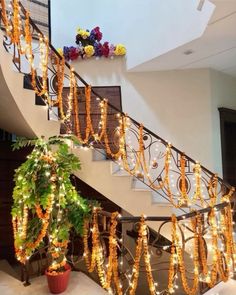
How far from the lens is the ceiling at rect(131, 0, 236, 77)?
3344 millimetres

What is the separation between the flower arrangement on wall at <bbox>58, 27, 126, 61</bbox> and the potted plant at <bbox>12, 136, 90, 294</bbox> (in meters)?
2.82

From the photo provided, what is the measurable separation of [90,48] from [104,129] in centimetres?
230

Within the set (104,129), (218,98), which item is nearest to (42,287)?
(104,129)

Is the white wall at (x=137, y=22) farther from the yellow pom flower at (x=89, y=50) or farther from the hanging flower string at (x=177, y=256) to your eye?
the hanging flower string at (x=177, y=256)

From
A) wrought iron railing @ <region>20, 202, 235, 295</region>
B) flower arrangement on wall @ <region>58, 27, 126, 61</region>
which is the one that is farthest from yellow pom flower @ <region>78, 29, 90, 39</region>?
wrought iron railing @ <region>20, 202, 235, 295</region>

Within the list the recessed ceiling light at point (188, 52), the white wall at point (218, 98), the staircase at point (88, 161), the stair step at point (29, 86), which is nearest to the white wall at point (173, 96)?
the white wall at point (218, 98)

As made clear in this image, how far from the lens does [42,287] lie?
10.3 feet

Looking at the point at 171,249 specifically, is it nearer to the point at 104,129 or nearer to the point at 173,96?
the point at 104,129

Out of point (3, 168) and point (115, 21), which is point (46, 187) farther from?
point (115, 21)

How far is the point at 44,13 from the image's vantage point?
5453 millimetres

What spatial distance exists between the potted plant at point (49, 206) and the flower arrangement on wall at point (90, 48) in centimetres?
282

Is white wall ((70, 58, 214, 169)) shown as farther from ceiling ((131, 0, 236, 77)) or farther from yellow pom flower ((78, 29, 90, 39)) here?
yellow pom flower ((78, 29, 90, 39))

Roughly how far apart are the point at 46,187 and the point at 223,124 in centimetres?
373

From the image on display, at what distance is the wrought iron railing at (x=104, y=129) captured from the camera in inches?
134
